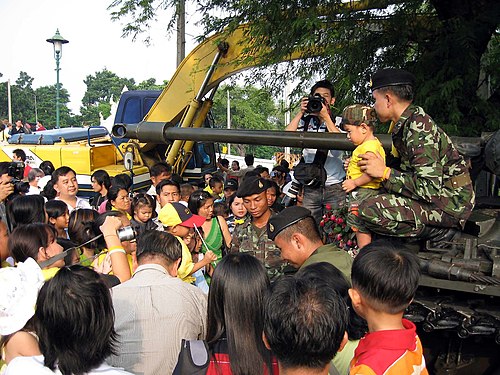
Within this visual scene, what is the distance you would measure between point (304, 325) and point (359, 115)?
8.43 ft

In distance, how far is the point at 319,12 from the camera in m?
7.09

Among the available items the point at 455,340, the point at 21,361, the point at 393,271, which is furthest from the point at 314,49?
the point at 21,361

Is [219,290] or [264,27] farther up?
[264,27]

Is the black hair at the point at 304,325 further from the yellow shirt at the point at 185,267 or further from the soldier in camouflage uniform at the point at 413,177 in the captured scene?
the yellow shirt at the point at 185,267

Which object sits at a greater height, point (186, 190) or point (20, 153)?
point (20, 153)

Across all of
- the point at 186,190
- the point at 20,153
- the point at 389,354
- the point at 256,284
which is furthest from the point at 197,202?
the point at 20,153

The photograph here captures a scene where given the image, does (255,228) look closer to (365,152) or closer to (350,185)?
(350,185)

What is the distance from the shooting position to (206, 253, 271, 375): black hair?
8.67ft

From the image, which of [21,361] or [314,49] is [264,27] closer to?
[314,49]

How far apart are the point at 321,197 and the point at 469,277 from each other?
2.21 metres

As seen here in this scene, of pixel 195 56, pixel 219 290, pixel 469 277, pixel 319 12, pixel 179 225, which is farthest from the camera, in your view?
pixel 195 56

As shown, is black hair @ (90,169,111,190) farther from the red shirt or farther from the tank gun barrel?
the red shirt

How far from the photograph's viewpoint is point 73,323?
2.57 m

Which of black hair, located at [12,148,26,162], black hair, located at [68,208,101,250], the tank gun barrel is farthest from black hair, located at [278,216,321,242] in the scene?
black hair, located at [12,148,26,162]
